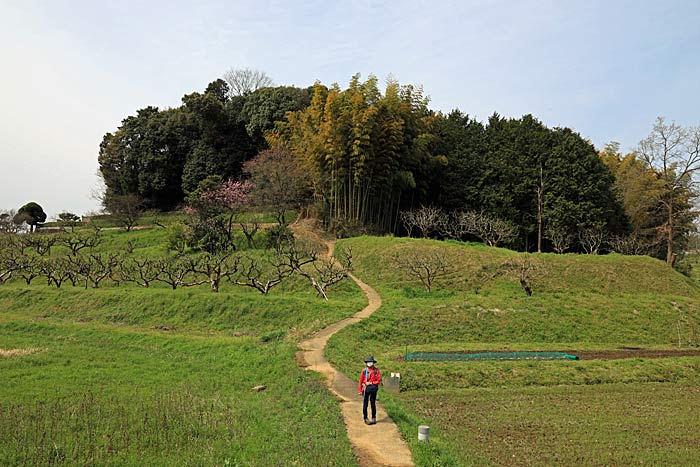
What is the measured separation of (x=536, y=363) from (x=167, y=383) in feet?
36.8

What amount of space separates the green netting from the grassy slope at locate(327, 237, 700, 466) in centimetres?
82

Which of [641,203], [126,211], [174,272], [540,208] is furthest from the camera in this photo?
[126,211]

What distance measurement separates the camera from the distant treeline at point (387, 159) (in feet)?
115

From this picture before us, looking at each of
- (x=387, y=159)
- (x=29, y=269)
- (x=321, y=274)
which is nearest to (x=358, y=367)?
(x=321, y=274)

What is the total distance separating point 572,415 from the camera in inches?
438

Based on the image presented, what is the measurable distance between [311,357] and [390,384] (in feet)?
8.70

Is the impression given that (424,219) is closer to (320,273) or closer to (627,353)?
(320,273)

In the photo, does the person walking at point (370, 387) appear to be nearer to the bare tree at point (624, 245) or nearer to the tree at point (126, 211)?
the bare tree at point (624, 245)

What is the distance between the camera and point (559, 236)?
3662cm

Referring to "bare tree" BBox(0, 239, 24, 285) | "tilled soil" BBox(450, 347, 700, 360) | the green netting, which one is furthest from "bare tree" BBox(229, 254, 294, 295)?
"bare tree" BBox(0, 239, 24, 285)

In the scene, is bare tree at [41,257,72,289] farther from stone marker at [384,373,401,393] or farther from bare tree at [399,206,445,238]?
stone marker at [384,373,401,393]

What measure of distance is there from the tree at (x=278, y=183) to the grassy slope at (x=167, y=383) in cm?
1172

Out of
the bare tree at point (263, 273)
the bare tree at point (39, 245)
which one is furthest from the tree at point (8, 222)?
the bare tree at point (263, 273)

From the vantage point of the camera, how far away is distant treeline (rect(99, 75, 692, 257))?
35.2 meters
